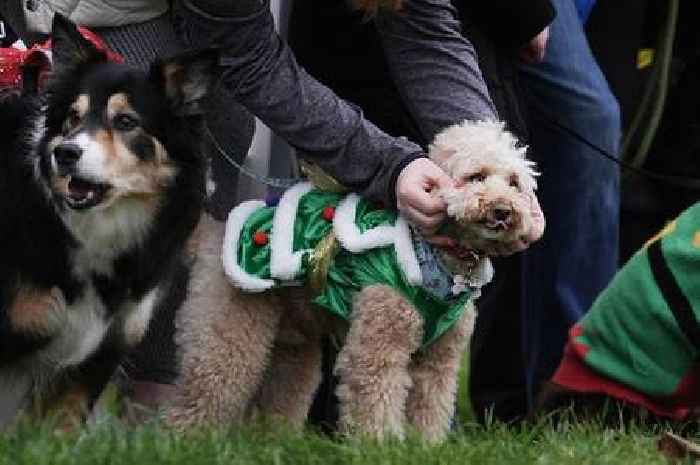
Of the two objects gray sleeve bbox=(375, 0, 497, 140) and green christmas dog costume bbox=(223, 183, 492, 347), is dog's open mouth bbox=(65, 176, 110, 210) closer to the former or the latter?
green christmas dog costume bbox=(223, 183, 492, 347)

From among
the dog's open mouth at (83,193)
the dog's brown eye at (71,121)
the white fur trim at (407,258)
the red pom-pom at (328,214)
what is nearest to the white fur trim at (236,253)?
the red pom-pom at (328,214)

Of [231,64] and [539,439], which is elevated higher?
[231,64]

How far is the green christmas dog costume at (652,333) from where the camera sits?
4.22 m

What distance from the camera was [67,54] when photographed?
402cm

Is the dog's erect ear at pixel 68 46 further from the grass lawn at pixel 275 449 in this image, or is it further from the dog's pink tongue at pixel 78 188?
the grass lawn at pixel 275 449

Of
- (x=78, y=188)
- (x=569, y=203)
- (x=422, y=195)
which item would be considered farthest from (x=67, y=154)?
(x=569, y=203)

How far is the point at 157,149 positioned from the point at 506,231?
0.88m

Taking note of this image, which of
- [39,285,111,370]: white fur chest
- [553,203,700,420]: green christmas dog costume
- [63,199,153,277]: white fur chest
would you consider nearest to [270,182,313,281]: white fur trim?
[63,199,153,277]: white fur chest

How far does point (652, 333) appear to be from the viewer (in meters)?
4.26

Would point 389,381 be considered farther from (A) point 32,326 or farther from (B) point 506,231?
(A) point 32,326

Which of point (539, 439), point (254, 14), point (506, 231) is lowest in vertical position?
point (539, 439)

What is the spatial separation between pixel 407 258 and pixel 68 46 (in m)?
0.98

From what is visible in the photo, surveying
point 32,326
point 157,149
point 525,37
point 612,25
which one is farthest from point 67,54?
point 612,25

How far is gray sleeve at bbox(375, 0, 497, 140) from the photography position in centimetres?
436
